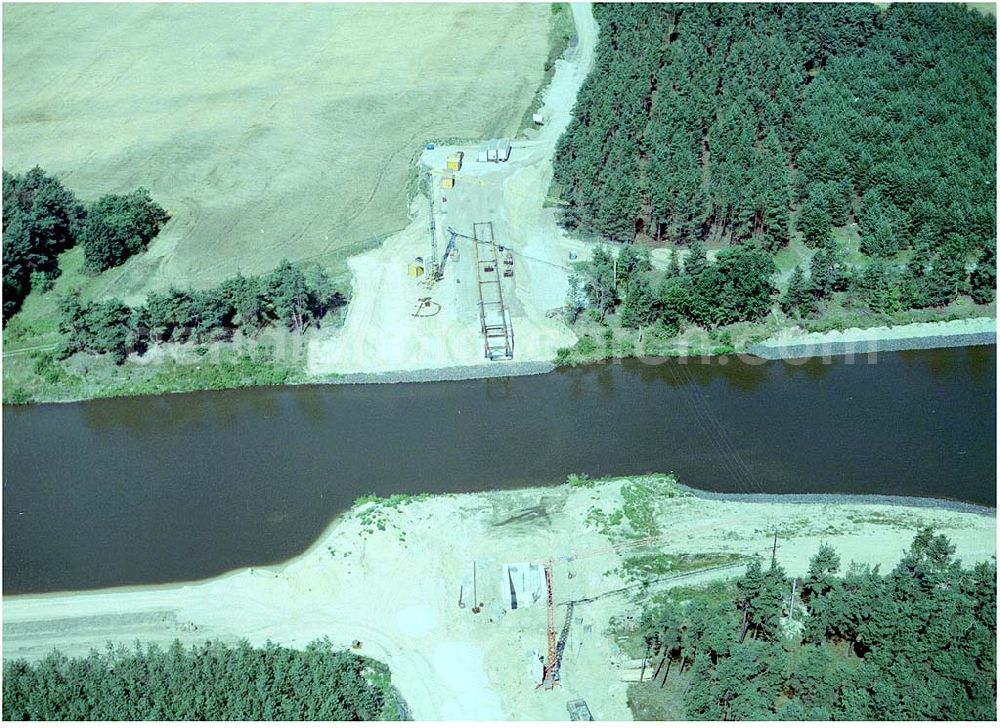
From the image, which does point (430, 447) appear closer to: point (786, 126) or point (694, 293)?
point (694, 293)

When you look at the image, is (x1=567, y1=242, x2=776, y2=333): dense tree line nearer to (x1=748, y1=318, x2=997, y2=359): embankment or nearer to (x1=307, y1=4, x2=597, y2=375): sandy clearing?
(x1=748, y1=318, x2=997, y2=359): embankment

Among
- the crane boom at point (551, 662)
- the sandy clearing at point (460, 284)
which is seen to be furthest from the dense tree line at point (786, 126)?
the crane boom at point (551, 662)

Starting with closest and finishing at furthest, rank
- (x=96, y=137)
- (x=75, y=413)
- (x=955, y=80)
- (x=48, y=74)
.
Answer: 1. (x=75, y=413)
2. (x=955, y=80)
3. (x=96, y=137)
4. (x=48, y=74)

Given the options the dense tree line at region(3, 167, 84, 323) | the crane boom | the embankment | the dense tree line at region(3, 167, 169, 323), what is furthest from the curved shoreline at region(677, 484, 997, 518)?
the dense tree line at region(3, 167, 84, 323)

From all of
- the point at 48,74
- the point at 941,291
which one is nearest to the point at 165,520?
the point at 941,291

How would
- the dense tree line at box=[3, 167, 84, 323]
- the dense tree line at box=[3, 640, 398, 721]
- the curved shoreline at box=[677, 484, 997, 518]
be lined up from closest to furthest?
the dense tree line at box=[3, 640, 398, 721], the curved shoreline at box=[677, 484, 997, 518], the dense tree line at box=[3, 167, 84, 323]

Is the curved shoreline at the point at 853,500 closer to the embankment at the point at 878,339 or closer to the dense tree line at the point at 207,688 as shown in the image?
the embankment at the point at 878,339

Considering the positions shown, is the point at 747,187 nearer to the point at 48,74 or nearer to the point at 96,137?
the point at 96,137
